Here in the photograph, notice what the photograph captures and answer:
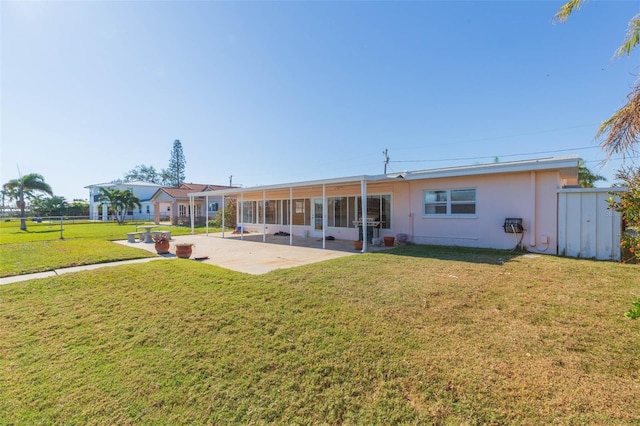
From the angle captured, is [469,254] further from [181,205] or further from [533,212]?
[181,205]

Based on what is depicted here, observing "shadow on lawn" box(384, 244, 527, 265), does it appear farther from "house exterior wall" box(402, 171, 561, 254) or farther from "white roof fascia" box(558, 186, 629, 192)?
"white roof fascia" box(558, 186, 629, 192)

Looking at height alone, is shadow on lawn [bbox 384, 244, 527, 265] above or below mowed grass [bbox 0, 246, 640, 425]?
above

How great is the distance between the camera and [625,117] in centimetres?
599

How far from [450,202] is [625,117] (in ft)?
18.2

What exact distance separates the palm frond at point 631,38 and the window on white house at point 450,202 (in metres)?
5.31

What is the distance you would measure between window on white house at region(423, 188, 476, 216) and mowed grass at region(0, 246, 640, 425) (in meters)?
5.28

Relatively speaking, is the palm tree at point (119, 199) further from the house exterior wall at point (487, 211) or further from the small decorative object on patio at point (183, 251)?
the house exterior wall at point (487, 211)

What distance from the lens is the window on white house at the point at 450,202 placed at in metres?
10.7

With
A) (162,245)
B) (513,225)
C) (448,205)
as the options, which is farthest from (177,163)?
(513,225)

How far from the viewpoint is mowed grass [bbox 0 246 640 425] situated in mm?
2404

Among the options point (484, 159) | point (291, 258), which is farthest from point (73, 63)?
point (484, 159)

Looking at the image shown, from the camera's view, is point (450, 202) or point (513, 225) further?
point (450, 202)

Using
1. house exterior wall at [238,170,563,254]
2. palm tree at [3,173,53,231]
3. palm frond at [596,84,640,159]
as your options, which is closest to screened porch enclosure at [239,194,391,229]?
house exterior wall at [238,170,563,254]

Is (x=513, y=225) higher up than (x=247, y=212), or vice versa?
(x=247, y=212)
